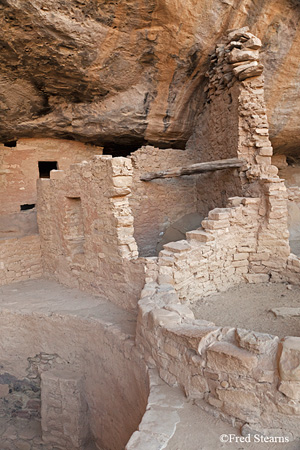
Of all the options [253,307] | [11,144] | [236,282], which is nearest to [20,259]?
[11,144]

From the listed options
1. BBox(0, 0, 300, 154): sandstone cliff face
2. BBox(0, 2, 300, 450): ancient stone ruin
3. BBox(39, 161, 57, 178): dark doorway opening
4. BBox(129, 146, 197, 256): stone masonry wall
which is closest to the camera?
BBox(0, 2, 300, 450): ancient stone ruin

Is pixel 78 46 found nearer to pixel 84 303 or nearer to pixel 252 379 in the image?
pixel 84 303

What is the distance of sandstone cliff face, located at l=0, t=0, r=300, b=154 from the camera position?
205 inches

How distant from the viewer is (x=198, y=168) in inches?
263

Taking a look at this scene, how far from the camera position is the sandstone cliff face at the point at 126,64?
17.1 feet

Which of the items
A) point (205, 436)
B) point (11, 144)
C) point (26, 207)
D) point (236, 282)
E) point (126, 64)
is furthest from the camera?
point (26, 207)

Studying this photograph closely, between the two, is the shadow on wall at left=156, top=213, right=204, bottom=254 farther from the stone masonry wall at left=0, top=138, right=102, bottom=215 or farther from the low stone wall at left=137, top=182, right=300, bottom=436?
the stone masonry wall at left=0, top=138, right=102, bottom=215

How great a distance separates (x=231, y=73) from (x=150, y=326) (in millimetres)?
5112

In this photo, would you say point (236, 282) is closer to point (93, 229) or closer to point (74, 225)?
point (93, 229)

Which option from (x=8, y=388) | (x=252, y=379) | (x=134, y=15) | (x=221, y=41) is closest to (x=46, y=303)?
(x=8, y=388)

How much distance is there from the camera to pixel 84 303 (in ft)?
16.9

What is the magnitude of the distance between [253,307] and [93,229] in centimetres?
267

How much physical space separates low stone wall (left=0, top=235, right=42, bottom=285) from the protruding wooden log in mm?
2750

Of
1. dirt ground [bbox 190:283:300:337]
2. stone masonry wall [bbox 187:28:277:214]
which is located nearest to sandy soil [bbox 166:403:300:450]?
dirt ground [bbox 190:283:300:337]
